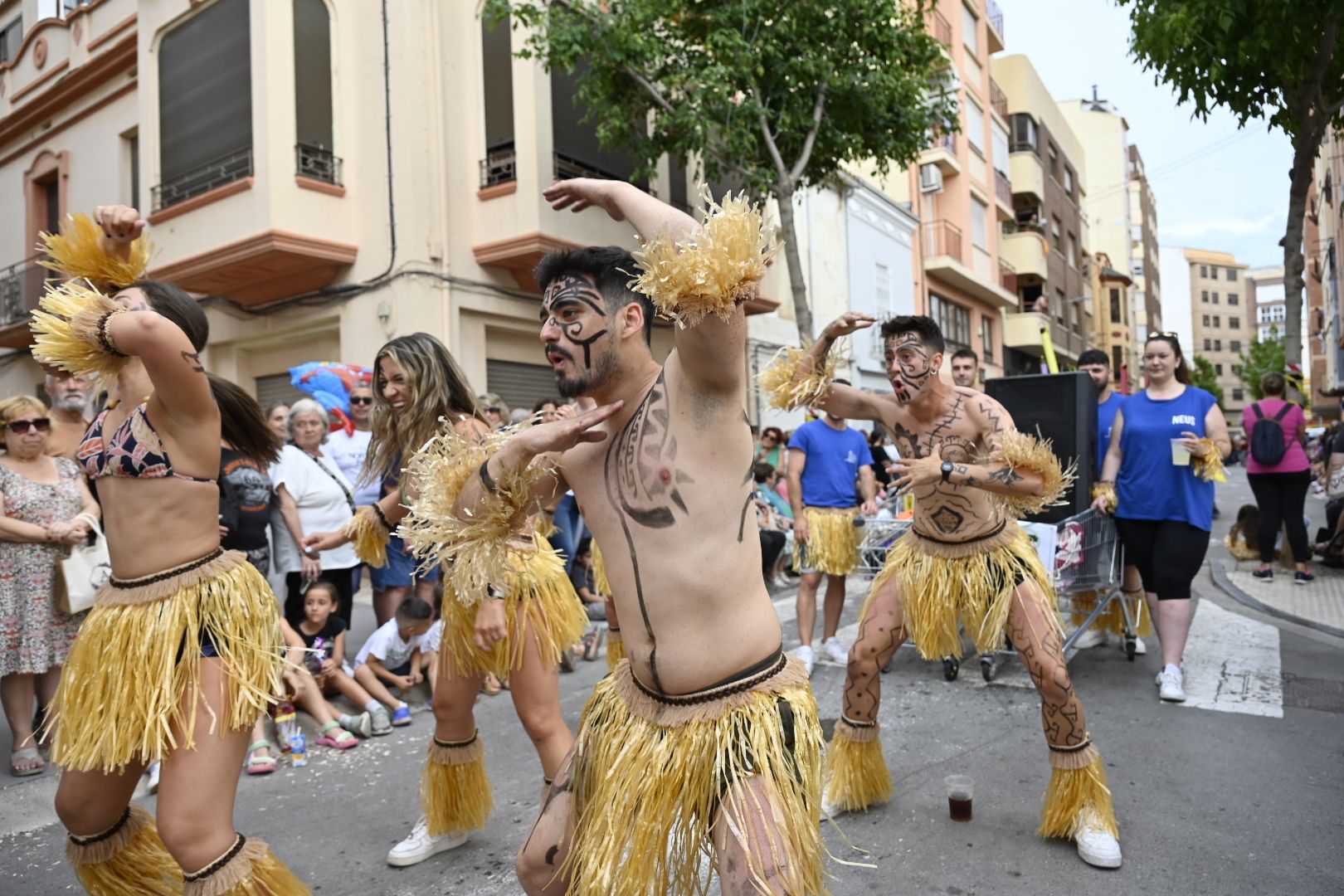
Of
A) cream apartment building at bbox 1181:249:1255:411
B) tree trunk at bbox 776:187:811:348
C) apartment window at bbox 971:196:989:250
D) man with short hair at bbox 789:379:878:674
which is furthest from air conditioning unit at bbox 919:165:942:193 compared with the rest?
cream apartment building at bbox 1181:249:1255:411

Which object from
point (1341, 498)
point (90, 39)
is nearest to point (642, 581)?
point (1341, 498)

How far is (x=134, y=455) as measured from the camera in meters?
2.56

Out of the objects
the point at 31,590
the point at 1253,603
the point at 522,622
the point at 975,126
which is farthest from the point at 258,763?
the point at 975,126

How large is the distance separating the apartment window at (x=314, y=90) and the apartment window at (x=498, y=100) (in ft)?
6.59

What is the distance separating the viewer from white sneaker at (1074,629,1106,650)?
6293mm

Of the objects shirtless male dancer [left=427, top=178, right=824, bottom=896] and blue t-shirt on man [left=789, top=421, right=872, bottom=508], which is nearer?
shirtless male dancer [left=427, top=178, right=824, bottom=896]

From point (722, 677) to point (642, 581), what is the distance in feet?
0.96

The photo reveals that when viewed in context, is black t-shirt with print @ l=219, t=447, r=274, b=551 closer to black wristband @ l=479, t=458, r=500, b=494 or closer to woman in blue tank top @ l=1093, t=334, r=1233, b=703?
black wristband @ l=479, t=458, r=500, b=494

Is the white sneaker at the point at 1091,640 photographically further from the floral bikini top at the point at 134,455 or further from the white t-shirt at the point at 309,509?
the floral bikini top at the point at 134,455

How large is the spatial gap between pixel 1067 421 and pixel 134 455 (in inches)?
230

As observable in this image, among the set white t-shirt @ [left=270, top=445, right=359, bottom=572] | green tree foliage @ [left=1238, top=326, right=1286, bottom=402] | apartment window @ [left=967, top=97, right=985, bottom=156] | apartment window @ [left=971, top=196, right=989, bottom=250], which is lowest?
white t-shirt @ [left=270, top=445, right=359, bottom=572]

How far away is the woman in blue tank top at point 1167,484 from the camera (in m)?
5.18

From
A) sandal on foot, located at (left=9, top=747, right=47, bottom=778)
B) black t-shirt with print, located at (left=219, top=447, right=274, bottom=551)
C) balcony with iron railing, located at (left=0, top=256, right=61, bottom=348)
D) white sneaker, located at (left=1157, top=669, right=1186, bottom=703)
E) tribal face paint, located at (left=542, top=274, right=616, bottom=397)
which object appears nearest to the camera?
tribal face paint, located at (left=542, top=274, right=616, bottom=397)

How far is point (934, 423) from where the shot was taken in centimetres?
388
